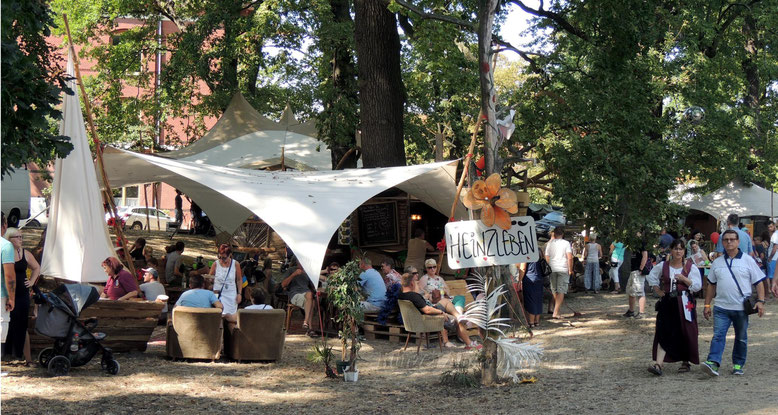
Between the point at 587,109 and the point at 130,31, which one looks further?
the point at 130,31

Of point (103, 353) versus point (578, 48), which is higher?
point (578, 48)

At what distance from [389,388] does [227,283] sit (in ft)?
9.67

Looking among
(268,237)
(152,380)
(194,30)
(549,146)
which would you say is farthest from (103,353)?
(194,30)

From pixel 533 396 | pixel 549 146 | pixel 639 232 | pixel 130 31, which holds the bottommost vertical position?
pixel 533 396

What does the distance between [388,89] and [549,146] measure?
343 centimetres

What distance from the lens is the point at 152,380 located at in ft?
29.8

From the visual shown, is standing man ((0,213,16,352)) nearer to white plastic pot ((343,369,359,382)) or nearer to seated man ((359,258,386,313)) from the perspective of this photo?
white plastic pot ((343,369,359,382))

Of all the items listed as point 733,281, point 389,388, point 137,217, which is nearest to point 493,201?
point 389,388

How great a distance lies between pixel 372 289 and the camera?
42.1ft

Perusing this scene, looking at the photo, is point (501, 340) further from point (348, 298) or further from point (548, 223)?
point (548, 223)

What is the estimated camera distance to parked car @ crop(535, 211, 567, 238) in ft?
115

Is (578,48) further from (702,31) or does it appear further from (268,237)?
(268,237)

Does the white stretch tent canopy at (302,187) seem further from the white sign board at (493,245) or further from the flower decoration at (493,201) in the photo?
the flower decoration at (493,201)

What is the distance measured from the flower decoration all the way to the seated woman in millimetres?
4992
